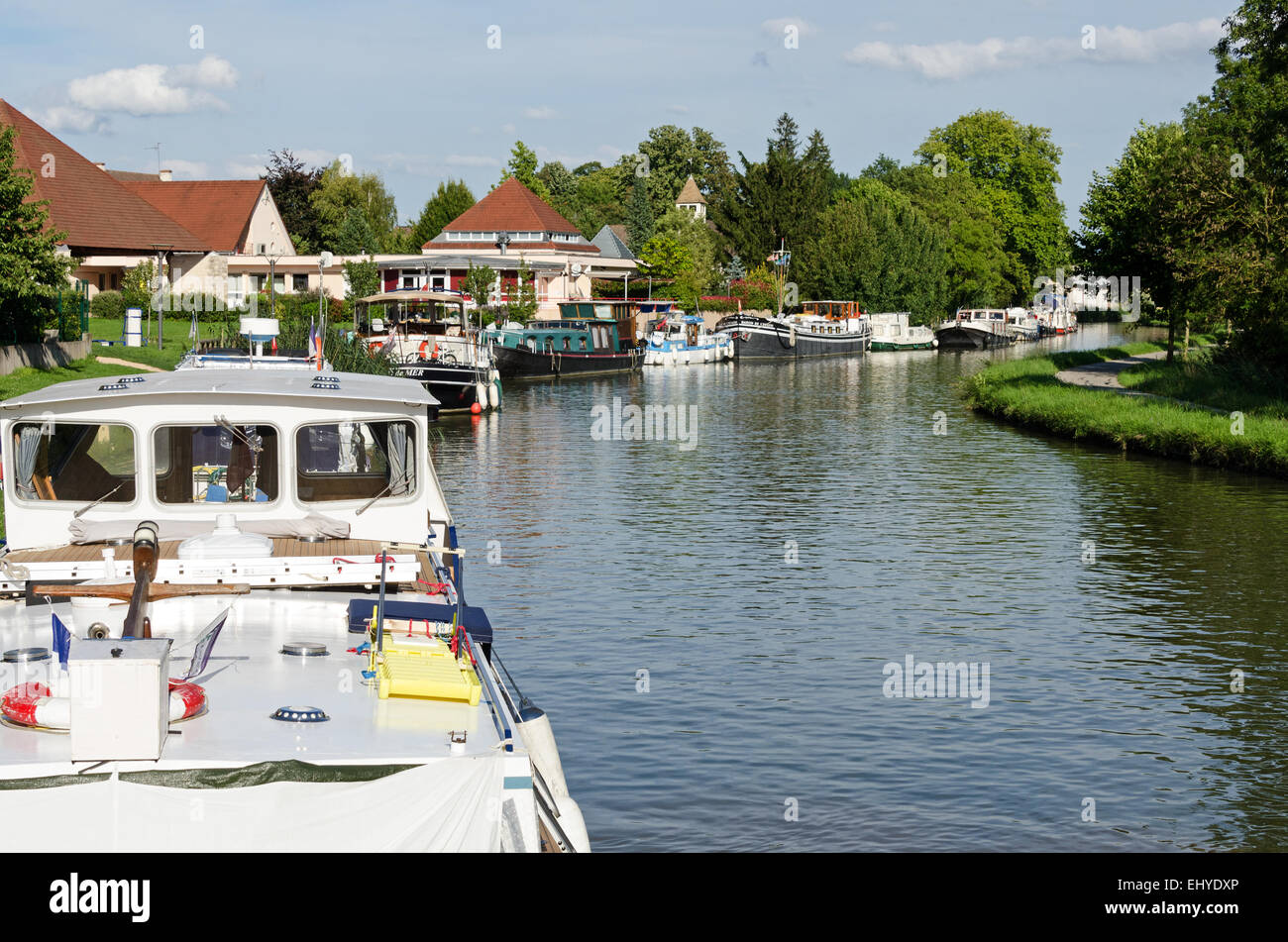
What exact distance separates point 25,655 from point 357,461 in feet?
15.1

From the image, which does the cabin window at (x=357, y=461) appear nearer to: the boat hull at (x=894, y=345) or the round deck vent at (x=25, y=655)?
the round deck vent at (x=25, y=655)

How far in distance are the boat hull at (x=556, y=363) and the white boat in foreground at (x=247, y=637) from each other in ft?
166

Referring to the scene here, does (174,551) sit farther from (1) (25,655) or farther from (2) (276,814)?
(2) (276,814)

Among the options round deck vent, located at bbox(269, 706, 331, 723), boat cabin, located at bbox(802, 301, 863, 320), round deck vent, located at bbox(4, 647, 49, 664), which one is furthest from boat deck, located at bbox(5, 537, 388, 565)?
boat cabin, located at bbox(802, 301, 863, 320)

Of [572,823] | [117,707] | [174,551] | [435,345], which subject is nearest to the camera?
[117,707]

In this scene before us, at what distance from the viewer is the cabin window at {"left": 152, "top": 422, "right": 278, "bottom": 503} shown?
1219 centimetres

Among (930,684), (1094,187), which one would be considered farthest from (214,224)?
(930,684)

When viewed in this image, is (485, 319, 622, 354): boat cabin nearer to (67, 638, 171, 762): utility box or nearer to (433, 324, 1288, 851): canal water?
(433, 324, 1288, 851): canal water

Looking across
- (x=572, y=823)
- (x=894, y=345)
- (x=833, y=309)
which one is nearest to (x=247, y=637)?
→ (x=572, y=823)

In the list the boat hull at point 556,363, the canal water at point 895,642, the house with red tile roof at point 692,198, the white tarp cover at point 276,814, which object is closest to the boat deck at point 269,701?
the white tarp cover at point 276,814

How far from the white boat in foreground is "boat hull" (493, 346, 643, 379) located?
5061 centimetres

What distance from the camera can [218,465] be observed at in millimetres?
12633

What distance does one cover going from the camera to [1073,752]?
1424 centimetres
